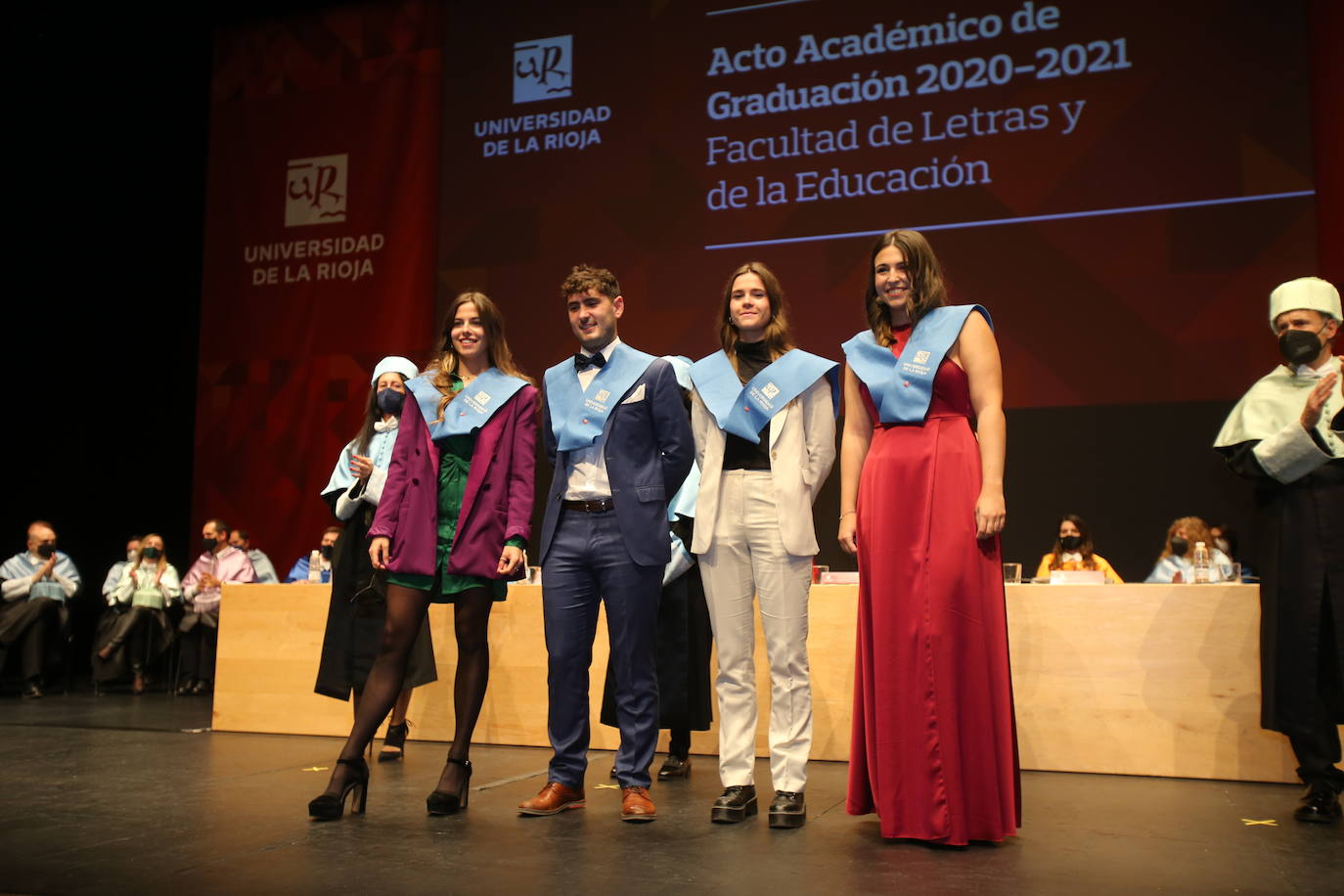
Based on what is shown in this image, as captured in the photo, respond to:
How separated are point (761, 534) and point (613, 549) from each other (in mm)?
370

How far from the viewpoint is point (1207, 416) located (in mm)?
5887

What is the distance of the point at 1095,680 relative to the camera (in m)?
3.79

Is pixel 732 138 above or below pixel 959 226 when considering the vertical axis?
above

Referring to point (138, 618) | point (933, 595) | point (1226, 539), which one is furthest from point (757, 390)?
point (138, 618)

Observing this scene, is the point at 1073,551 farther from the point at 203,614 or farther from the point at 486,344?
the point at 203,614

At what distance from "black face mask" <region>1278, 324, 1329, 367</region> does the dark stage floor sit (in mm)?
1199

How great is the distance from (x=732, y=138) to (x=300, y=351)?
11.7 feet

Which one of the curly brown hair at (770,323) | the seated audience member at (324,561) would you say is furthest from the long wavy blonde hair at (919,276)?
the seated audience member at (324,561)

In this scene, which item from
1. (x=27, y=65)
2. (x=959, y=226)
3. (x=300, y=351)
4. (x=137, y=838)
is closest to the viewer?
(x=137, y=838)

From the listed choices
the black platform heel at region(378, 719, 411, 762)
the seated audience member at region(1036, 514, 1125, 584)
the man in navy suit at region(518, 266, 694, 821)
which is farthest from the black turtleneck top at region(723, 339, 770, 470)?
the seated audience member at region(1036, 514, 1125, 584)

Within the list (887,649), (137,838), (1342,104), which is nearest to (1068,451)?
(1342,104)

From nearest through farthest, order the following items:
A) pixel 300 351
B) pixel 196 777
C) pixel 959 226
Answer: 1. pixel 196 777
2. pixel 959 226
3. pixel 300 351

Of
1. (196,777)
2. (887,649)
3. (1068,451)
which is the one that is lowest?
(196,777)

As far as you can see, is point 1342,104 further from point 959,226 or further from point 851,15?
point 851,15
